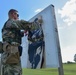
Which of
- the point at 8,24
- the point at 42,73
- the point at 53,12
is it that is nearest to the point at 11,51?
the point at 8,24

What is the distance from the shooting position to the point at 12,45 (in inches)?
192

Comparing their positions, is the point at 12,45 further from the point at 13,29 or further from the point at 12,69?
the point at 12,69

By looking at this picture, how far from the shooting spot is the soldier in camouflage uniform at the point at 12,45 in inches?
192

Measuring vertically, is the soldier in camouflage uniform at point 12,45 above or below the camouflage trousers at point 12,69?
above

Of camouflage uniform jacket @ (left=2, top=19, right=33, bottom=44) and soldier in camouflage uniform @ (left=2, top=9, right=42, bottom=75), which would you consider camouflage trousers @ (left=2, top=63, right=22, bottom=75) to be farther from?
camouflage uniform jacket @ (left=2, top=19, right=33, bottom=44)

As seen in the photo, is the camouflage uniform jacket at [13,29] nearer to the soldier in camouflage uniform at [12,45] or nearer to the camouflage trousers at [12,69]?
the soldier in camouflage uniform at [12,45]

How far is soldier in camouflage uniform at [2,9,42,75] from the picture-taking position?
4879 mm

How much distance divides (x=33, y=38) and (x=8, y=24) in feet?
3.42

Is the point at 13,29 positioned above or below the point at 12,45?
above

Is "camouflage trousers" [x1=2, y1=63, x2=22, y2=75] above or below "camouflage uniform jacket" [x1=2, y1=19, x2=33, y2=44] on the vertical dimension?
below

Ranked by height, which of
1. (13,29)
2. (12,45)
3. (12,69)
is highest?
(13,29)

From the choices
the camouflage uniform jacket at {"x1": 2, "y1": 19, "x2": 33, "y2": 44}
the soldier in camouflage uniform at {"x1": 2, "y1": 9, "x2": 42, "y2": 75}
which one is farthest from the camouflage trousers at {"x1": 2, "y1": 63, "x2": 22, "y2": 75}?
the camouflage uniform jacket at {"x1": 2, "y1": 19, "x2": 33, "y2": 44}

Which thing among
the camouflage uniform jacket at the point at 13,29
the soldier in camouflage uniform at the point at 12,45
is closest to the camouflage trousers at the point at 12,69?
the soldier in camouflage uniform at the point at 12,45

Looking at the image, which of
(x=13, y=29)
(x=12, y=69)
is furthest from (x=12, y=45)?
(x=12, y=69)
